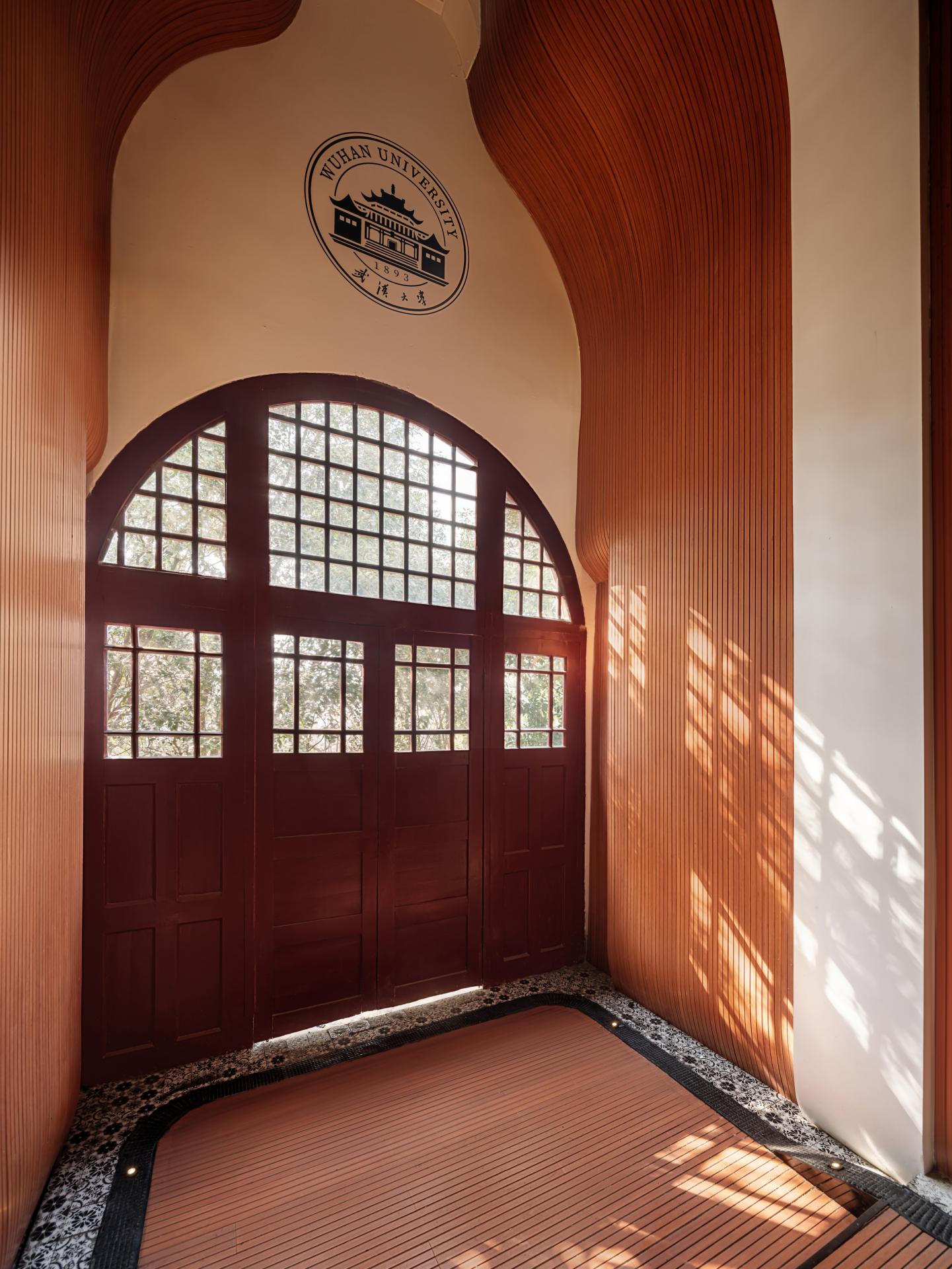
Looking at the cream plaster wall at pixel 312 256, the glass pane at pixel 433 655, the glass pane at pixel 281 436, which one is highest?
the cream plaster wall at pixel 312 256

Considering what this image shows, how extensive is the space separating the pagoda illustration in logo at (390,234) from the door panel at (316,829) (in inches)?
85.7

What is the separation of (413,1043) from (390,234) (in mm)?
4424

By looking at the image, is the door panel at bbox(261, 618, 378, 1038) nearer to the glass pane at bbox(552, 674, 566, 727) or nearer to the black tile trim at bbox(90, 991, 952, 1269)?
the black tile trim at bbox(90, 991, 952, 1269)

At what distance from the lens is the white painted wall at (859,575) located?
239cm

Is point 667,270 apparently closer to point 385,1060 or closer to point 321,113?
point 321,113

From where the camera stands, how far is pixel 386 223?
147 inches

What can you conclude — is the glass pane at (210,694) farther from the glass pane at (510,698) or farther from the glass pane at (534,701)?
the glass pane at (534,701)

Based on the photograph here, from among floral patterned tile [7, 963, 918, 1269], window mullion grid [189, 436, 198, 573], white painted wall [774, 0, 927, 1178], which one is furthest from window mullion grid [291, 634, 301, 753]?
white painted wall [774, 0, 927, 1178]

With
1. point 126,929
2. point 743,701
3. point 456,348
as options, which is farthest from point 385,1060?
point 456,348

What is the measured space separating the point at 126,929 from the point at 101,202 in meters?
3.24

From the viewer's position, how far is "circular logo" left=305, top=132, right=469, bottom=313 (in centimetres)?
354

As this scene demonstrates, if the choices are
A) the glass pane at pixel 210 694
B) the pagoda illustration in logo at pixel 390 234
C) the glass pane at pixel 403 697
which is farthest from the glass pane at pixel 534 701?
the pagoda illustration in logo at pixel 390 234

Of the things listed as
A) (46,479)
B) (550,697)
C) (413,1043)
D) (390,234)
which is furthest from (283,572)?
(413,1043)

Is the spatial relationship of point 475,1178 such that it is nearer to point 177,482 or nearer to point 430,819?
point 430,819
